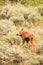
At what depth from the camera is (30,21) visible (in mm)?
13227

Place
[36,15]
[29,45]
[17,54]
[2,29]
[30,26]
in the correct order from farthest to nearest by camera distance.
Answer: [36,15]
[30,26]
[2,29]
[29,45]
[17,54]

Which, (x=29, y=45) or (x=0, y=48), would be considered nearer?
(x=0, y=48)

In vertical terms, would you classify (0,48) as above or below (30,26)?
above

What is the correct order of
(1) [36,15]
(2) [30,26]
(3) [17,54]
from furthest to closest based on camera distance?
(1) [36,15] → (2) [30,26] → (3) [17,54]

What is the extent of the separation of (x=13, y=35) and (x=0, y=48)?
4.14 ft

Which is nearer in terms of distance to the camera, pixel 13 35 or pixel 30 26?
pixel 13 35

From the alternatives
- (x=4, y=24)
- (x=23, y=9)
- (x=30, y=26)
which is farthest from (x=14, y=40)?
(x=23, y=9)

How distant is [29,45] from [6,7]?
17.2 ft

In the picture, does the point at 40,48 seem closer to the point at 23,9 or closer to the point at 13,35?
the point at 13,35

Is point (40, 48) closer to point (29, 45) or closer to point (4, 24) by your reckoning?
point (29, 45)

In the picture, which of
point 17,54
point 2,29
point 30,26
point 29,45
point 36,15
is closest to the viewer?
point 17,54

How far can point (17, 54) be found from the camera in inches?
332

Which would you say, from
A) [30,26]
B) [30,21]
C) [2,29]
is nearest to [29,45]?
[2,29]

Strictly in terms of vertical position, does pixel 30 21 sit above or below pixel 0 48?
below
